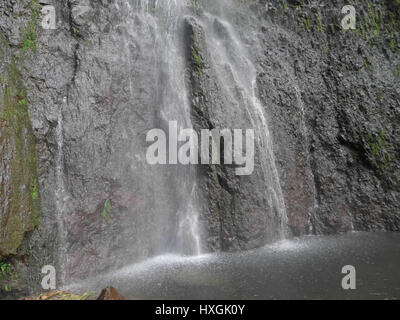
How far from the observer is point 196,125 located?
22.7 ft

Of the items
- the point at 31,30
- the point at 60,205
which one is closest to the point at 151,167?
the point at 60,205

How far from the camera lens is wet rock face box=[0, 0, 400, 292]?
18.1 feet

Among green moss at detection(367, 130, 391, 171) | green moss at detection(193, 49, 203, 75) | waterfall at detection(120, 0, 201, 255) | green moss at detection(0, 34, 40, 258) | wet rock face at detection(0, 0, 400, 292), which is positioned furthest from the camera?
green moss at detection(367, 130, 391, 171)

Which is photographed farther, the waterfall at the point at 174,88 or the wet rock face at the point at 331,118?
the wet rock face at the point at 331,118

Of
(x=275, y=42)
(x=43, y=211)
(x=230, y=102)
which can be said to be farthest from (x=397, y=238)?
(x=43, y=211)

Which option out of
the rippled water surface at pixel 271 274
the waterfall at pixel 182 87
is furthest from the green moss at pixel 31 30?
the rippled water surface at pixel 271 274

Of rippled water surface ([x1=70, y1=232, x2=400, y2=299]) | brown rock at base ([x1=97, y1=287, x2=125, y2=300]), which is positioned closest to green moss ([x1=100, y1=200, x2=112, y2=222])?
rippled water surface ([x1=70, y1=232, x2=400, y2=299])

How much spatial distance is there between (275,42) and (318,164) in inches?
121

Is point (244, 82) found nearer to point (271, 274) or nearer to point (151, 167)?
point (151, 167)

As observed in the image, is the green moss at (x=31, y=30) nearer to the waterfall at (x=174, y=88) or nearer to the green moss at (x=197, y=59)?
the waterfall at (x=174, y=88)

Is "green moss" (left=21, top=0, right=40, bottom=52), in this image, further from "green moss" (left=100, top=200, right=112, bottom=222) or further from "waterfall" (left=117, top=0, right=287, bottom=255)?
"green moss" (left=100, top=200, right=112, bottom=222)

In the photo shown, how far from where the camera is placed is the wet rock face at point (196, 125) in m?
5.52

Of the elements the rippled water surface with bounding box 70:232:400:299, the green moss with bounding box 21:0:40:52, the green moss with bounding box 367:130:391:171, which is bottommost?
the rippled water surface with bounding box 70:232:400:299

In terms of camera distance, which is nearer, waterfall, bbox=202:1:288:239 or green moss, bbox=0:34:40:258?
green moss, bbox=0:34:40:258
